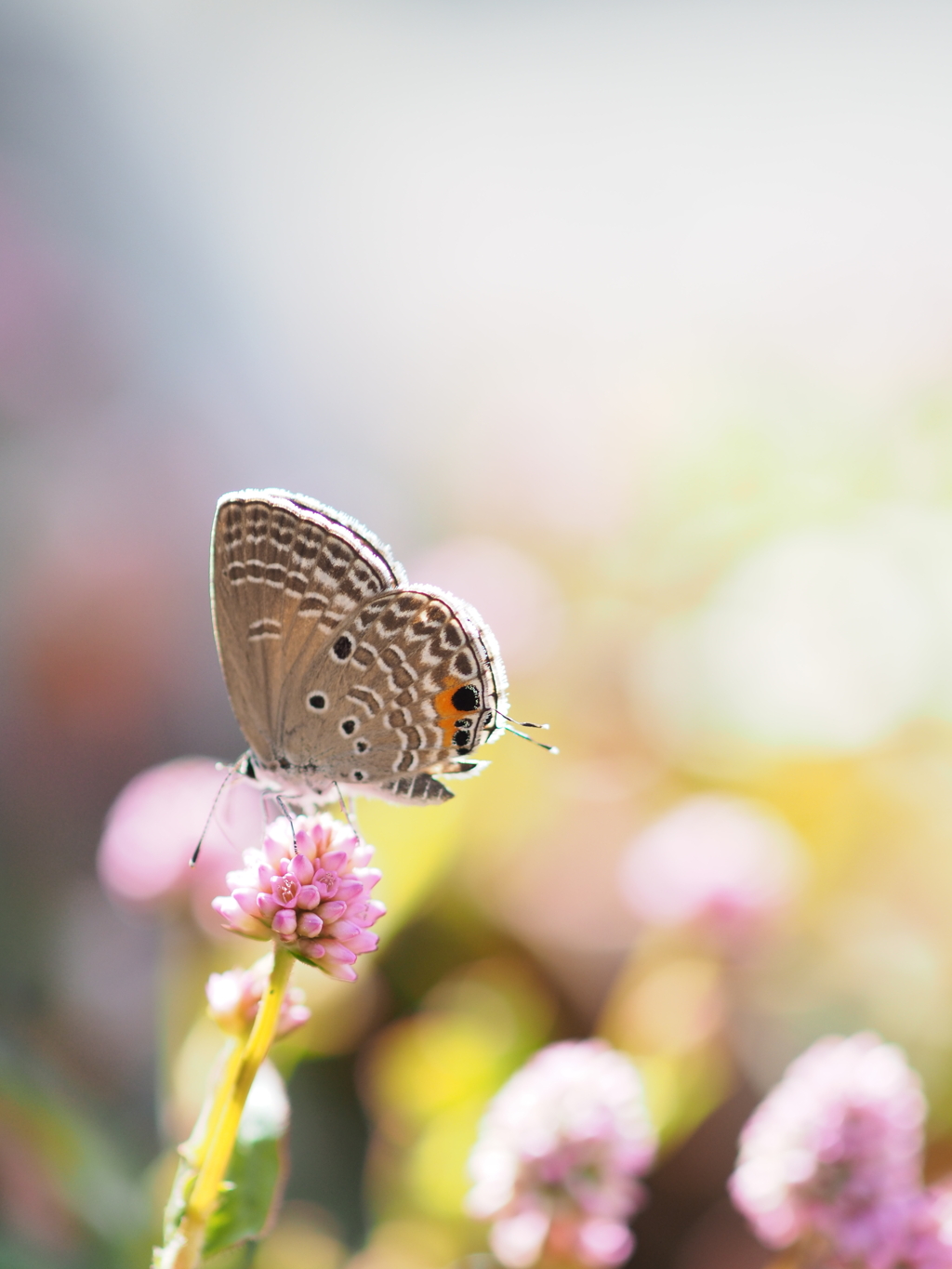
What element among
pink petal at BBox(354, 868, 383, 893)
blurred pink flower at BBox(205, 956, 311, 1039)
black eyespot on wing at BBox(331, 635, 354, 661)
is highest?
black eyespot on wing at BBox(331, 635, 354, 661)

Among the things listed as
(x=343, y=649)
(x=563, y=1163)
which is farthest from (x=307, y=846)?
(x=563, y=1163)

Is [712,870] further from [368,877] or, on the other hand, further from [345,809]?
[368,877]

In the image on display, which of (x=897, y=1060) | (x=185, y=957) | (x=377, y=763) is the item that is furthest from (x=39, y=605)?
(x=897, y=1060)

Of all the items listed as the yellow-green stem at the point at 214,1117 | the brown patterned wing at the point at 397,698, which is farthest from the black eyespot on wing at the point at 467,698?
the yellow-green stem at the point at 214,1117

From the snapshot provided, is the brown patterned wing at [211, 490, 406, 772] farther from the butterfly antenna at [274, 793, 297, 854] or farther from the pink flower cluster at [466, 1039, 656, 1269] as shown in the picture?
the pink flower cluster at [466, 1039, 656, 1269]

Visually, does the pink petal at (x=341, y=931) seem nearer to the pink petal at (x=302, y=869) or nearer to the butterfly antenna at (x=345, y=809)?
the pink petal at (x=302, y=869)

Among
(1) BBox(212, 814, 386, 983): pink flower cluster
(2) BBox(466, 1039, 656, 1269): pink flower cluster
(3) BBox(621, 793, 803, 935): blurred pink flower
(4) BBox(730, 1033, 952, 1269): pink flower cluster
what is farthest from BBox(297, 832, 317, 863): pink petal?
(3) BBox(621, 793, 803, 935): blurred pink flower
